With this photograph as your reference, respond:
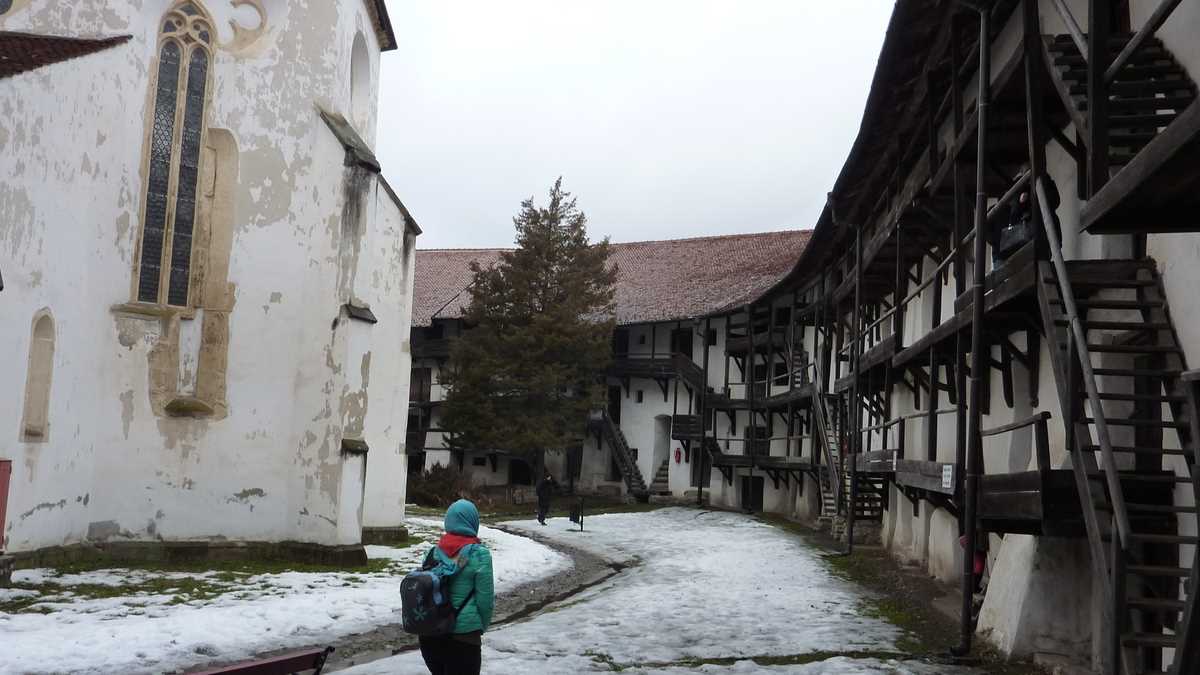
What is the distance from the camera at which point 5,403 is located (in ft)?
35.9

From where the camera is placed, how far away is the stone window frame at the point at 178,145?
13.9m

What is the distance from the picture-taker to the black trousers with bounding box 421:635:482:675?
5699 mm

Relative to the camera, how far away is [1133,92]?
23.1 feet

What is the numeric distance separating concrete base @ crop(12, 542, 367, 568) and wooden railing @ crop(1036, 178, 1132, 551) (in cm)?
1026

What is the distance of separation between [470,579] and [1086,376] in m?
4.21

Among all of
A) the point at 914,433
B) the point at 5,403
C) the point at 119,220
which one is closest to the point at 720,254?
the point at 914,433

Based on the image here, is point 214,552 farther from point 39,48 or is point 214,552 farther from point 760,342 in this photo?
point 760,342

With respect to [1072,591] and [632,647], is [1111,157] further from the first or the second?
[632,647]

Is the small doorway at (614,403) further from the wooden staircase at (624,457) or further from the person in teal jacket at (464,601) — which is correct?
the person in teal jacket at (464,601)

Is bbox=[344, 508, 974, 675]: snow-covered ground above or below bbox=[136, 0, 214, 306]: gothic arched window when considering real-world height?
below

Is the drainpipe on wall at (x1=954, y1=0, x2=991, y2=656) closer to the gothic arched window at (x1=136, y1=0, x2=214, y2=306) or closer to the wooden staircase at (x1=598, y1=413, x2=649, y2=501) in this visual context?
the gothic arched window at (x1=136, y1=0, x2=214, y2=306)

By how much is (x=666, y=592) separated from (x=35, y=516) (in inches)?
320

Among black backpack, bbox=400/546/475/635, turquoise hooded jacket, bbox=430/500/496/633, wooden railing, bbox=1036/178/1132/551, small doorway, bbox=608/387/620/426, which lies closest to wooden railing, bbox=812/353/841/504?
wooden railing, bbox=1036/178/1132/551

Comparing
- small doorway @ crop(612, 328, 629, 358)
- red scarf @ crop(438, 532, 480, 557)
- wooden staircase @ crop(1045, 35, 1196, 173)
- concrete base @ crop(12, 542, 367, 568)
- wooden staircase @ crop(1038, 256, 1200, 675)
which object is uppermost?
small doorway @ crop(612, 328, 629, 358)
